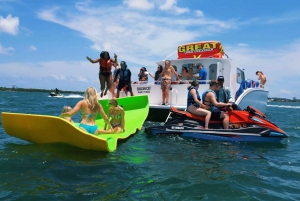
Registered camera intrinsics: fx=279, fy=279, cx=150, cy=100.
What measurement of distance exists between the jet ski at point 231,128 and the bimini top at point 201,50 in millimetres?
4880

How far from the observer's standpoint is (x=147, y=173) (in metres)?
4.69

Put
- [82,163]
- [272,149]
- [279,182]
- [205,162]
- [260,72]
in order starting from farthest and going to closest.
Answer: [260,72] < [272,149] < [205,162] < [82,163] < [279,182]

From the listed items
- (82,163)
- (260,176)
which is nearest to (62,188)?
(82,163)

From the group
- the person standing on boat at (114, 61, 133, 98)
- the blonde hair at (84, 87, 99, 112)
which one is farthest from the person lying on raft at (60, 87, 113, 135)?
the person standing on boat at (114, 61, 133, 98)

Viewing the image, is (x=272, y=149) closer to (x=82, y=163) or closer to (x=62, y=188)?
(x=82, y=163)

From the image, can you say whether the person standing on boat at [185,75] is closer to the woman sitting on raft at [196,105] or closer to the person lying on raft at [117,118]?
the woman sitting on raft at [196,105]

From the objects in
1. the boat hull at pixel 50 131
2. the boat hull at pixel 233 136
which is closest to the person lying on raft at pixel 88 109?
the boat hull at pixel 50 131

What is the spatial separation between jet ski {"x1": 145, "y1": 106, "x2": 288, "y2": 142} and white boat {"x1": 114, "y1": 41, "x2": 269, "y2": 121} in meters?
1.91

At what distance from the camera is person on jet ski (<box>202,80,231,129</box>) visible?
7.84 metres

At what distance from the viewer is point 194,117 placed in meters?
8.28

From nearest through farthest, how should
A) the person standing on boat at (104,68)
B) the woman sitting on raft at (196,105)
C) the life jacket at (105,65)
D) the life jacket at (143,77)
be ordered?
the woman sitting on raft at (196,105)
the person standing on boat at (104,68)
the life jacket at (105,65)
the life jacket at (143,77)

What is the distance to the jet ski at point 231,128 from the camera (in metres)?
7.59

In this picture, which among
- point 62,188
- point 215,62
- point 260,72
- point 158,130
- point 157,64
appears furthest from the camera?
point 260,72

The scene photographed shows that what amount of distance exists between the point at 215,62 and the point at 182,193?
29.8 ft
